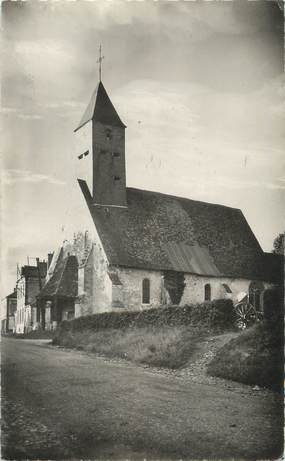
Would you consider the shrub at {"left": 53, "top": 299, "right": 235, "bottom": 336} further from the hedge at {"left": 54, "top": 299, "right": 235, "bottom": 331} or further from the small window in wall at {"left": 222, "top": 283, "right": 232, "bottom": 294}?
the small window in wall at {"left": 222, "top": 283, "right": 232, "bottom": 294}

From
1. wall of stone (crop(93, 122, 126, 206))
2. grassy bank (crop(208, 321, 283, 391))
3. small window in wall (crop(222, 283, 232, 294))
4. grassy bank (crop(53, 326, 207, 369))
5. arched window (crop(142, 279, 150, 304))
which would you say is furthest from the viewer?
small window in wall (crop(222, 283, 232, 294))

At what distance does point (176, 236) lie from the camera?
35.2 meters

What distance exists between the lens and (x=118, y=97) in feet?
49.3

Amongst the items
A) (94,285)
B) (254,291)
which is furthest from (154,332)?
(254,291)

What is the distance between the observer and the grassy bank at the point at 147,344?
17.2m

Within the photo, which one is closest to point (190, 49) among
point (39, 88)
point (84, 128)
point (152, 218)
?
point (39, 88)

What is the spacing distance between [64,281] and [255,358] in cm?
2030

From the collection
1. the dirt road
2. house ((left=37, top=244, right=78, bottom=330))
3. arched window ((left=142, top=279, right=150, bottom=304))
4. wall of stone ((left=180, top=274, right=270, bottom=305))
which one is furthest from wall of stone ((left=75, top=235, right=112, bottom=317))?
the dirt road

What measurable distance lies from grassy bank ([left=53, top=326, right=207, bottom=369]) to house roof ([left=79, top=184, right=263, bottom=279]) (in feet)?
29.1

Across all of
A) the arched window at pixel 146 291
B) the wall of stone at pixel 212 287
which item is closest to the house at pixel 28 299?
the arched window at pixel 146 291

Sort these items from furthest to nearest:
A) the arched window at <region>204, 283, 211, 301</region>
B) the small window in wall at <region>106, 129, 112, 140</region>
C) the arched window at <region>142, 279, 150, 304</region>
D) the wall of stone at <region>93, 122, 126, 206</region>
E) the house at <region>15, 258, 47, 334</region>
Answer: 1. the house at <region>15, 258, 47, 334</region>
2. the arched window at <region>204, 283, 211, 301</region>
3. the small window in wall at <region>106, 129, 112, 140</region>
4. the wall of stone at <region>93, 122, 126, 206</region>
5. the arched window at <region>142, 279, 150, 304</region>

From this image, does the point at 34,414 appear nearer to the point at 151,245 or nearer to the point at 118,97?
the point at 118,97

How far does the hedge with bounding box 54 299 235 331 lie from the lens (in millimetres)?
19312

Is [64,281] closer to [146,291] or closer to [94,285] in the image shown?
[94,285]
